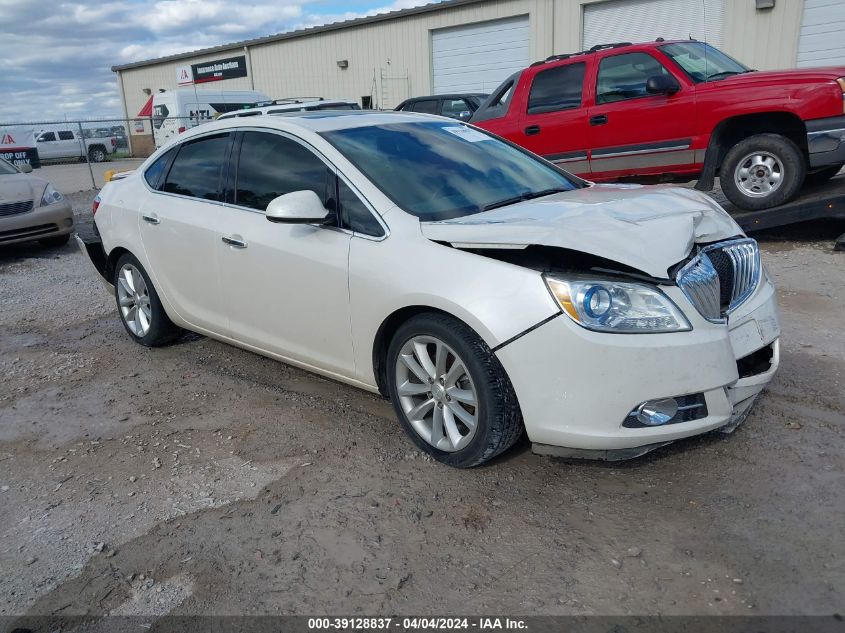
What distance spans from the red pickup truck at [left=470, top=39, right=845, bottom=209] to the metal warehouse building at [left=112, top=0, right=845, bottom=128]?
1007 centimetres

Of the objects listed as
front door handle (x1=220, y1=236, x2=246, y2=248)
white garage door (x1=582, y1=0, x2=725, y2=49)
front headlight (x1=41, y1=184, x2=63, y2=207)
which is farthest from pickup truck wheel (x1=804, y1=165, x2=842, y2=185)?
white garage door (x1=582, y1=0, x2=725, y2=49)

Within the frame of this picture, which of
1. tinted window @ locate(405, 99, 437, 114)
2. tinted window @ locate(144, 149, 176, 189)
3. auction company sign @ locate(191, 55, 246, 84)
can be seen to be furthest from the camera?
auction company sign @ locate(191, 55, 246, 84)

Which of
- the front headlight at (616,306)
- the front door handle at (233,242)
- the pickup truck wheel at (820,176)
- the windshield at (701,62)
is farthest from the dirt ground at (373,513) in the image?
the windshield at (701,62)

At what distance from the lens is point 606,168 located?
814 cm

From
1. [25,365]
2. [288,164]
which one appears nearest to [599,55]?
[288,164]

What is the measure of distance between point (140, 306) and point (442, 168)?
2.68 meters

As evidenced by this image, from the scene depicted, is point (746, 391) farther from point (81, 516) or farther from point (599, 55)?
point (599, 55)

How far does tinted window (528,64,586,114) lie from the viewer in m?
8.25

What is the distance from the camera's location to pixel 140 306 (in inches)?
204

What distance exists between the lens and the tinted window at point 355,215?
3.41m

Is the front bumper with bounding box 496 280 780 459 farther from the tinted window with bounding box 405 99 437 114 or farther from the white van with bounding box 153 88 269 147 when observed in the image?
the white van with bounding box 153 88 269 147

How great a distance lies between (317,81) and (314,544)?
26.6 metres

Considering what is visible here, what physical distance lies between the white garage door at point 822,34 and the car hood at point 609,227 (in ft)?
49.4

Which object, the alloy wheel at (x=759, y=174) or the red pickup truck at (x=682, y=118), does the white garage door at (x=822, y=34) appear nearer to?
the red pickup truck at (x=682, y=118)
